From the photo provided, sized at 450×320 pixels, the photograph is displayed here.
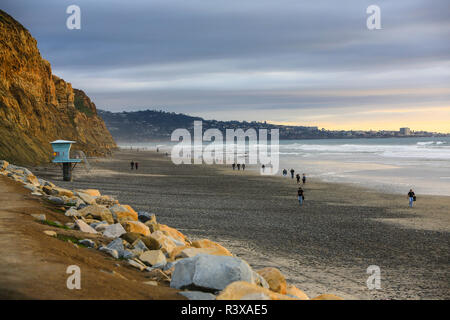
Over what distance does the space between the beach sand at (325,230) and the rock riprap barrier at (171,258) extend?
2754 mm

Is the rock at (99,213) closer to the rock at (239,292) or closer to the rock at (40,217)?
the rock at (40,217)

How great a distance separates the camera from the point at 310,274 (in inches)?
492

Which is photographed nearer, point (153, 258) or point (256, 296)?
point (256, 296)

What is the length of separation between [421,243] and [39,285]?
48.9 ft

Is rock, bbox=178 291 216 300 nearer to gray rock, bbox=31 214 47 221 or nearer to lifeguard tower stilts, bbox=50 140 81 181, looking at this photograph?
gray rock, bbox=31 214 47 221

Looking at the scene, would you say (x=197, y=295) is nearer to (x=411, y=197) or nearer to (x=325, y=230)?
(x=325, y=230)

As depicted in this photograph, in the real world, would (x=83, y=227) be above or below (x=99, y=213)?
below

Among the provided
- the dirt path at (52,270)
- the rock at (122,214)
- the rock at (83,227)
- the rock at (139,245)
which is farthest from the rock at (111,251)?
the rock at (122,214)

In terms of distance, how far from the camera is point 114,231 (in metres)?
11.5

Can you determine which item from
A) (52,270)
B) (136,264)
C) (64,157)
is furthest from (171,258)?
(64,157)

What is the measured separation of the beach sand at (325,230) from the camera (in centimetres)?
1221

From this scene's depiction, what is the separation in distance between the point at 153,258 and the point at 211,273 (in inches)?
114

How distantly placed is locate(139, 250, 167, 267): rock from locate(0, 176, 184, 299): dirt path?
1.97 ft
